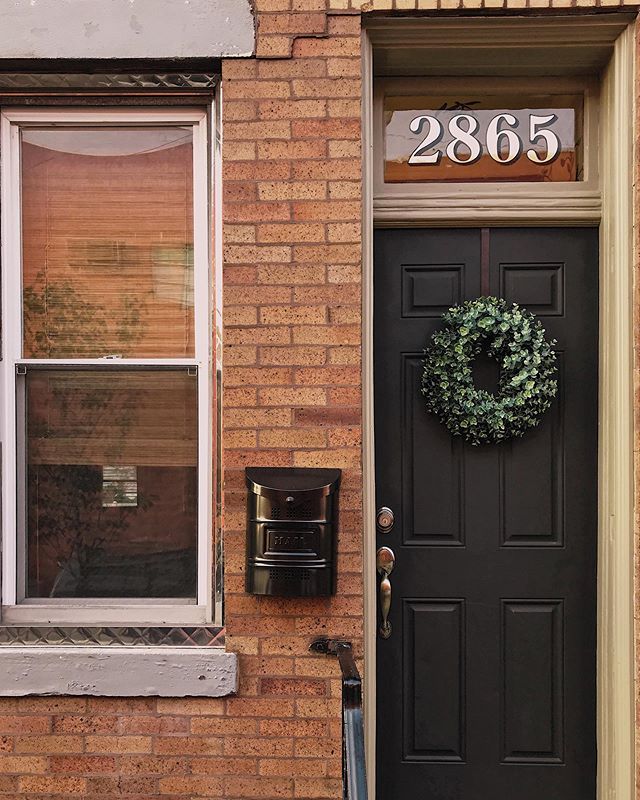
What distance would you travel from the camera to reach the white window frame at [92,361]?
3057 millimetres

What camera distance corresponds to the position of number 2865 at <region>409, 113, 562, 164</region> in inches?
126

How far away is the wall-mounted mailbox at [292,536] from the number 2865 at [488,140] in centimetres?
149

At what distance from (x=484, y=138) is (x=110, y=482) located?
215cm

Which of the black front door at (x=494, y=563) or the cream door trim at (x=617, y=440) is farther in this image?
the black front door at (x=494, y=563)

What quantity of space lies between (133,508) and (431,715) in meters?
1.55

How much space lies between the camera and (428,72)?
10.4 feet

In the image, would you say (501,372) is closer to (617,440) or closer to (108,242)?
(617,440)

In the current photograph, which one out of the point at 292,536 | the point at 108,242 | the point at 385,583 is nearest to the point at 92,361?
the point at 108,242

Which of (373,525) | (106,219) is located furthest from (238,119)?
(373,525)

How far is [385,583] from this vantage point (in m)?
3.15

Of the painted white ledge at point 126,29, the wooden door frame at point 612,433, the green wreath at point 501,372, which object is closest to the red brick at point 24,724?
the wooden door frame at point 612,433

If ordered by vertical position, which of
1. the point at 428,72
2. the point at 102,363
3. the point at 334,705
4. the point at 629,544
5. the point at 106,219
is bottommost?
the point at 334,705

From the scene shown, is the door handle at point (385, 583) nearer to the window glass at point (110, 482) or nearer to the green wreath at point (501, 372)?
the green wreath at point (501, 372)

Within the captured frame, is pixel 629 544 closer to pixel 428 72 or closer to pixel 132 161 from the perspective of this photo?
pixel 428 72
